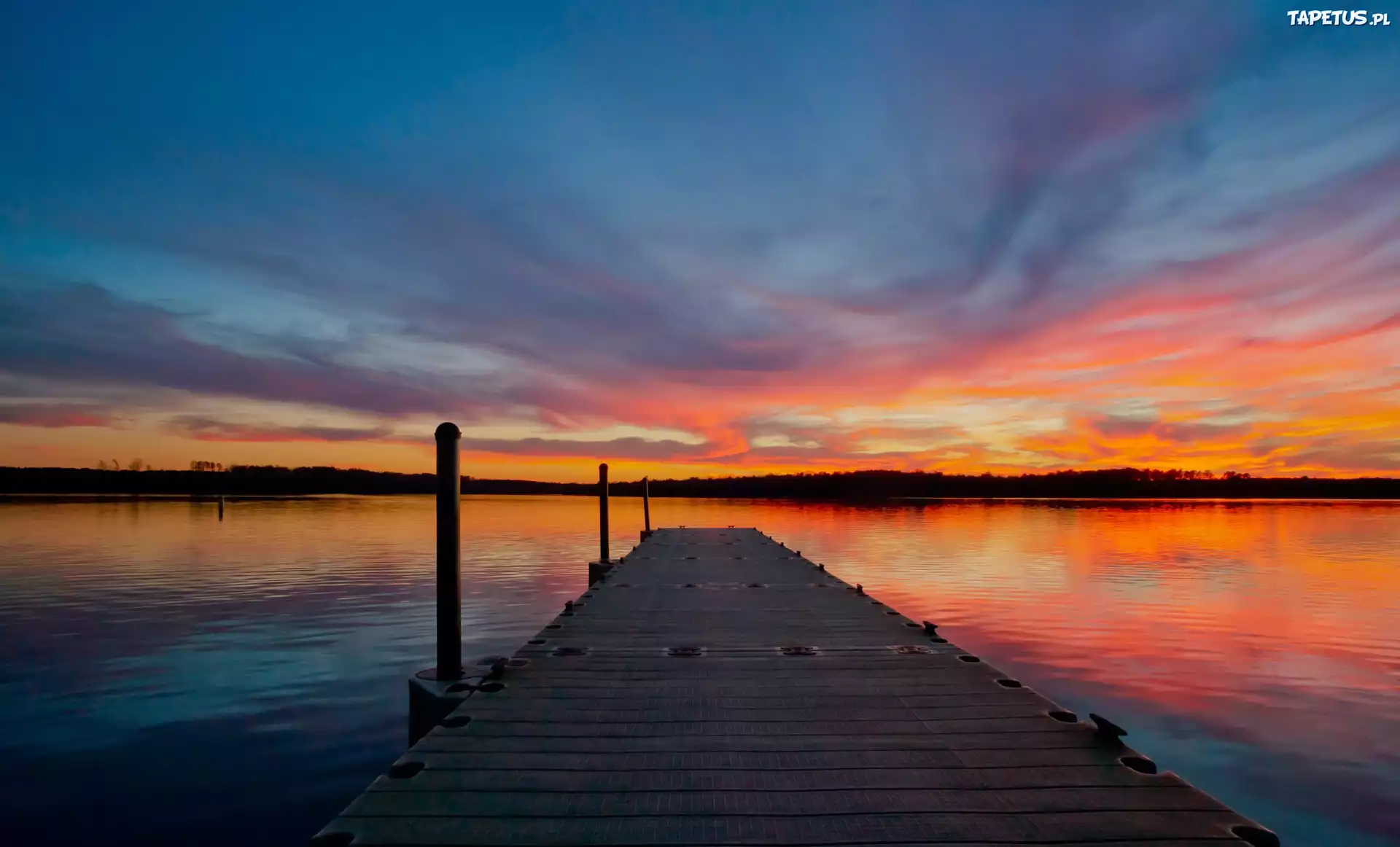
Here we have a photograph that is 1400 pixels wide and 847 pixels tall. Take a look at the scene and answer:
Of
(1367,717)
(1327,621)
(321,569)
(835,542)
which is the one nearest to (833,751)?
(1367,717)

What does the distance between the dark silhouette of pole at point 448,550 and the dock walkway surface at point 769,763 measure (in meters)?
0.57

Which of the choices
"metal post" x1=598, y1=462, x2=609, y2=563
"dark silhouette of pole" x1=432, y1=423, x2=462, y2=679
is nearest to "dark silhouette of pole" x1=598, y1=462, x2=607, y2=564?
"metal post" x1=598, y1=462, x2=609, y2=563

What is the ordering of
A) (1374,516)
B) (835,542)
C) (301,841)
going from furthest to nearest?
(1374,516)
(835,542)
(301,841)

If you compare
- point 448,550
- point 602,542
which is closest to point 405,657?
point 448,550

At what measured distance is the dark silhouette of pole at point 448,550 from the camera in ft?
24.6

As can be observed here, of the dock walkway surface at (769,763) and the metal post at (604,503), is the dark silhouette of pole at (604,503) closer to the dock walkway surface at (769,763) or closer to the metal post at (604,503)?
the metal post at (604,503)

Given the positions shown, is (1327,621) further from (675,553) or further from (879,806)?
(879,806)

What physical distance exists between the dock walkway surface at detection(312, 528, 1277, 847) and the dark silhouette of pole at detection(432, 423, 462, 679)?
57 centimetres

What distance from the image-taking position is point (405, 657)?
1297cm

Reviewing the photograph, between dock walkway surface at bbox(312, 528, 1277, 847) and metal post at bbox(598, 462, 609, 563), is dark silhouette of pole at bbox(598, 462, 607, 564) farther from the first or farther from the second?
dock walkway surface at bbox(312, 528, 1277, 847)

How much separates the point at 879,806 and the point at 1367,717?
10.5 meters

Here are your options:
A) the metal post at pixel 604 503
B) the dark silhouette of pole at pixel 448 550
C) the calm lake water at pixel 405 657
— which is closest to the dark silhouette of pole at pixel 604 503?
the metal post at pixel 604 503

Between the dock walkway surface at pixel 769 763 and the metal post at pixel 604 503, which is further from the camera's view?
the metal post at pixel 604 503

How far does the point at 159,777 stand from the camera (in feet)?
25.3
